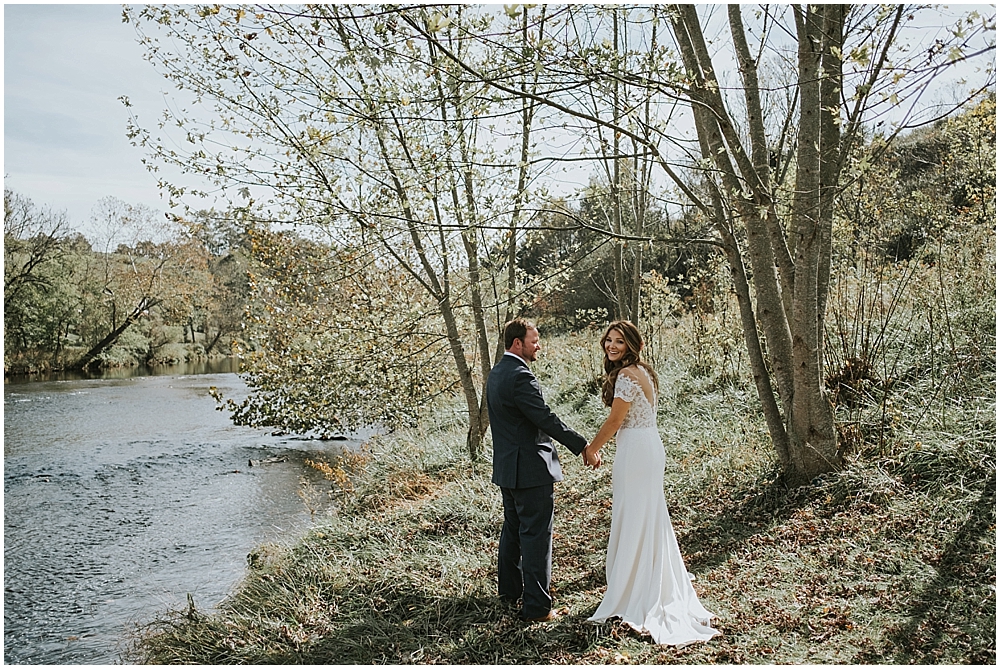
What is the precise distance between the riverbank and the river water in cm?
83

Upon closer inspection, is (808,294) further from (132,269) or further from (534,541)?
(132,269)

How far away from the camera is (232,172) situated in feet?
24.1

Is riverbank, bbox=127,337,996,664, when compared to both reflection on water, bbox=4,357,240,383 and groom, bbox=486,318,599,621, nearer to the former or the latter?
groom, bbox=486,318,599,621

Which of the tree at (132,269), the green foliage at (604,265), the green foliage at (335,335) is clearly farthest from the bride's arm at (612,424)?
the tree at (132,269)

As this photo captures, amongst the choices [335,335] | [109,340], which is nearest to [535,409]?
[335,335]

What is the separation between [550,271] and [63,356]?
1031 inches

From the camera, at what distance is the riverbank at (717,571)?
13.2ft

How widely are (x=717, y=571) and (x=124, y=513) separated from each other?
28.0ft

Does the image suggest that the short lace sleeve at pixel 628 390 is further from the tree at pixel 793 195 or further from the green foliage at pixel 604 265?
the green foliage at pixel 604 265

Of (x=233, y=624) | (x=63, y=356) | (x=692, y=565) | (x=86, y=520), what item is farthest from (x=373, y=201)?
(x=63, y=356)

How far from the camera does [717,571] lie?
16.5 feet

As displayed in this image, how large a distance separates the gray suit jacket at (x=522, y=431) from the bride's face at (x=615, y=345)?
63 centimetres

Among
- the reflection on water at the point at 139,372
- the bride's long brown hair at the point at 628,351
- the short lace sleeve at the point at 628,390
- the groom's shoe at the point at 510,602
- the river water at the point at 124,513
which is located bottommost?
the river water at the point at 124,513

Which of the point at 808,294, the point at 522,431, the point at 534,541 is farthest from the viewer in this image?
the point at 808,294
